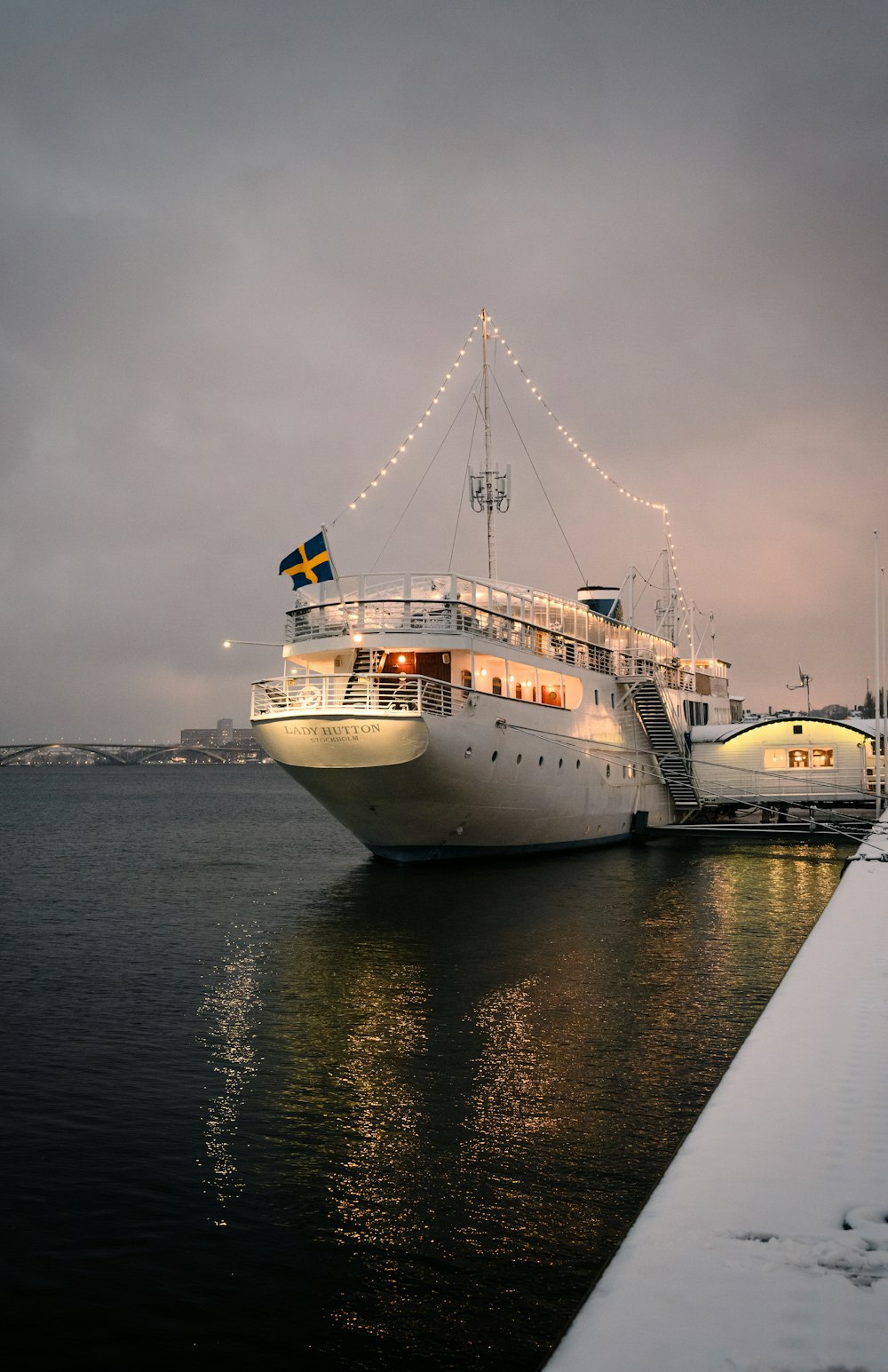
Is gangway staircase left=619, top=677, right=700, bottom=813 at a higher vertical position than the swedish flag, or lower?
lower

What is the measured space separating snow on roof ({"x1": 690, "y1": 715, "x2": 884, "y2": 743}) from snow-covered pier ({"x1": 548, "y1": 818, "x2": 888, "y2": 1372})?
40.3 m

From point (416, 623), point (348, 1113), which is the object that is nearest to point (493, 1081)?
point (348, 1113)

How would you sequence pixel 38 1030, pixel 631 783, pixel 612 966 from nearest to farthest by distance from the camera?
1. pixel 38 1030
2. pixel 612 966
3. pixel 631 783

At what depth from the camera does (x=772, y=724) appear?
47281 mm

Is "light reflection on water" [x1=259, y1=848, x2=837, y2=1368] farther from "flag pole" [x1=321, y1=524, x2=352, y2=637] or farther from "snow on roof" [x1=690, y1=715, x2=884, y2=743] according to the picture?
"snow on roof" [x1=690, y1=715, x2=884, y2=743]

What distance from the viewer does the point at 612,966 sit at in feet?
61.6

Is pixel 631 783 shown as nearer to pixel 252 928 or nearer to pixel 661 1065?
pixel 252 928

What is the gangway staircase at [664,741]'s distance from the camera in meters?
43.2

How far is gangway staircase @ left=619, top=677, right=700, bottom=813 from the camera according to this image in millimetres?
43188

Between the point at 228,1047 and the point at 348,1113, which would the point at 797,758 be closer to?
the point at 228,1047

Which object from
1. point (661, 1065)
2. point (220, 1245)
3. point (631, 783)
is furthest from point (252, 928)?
point (631, 783)

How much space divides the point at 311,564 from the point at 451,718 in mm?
7106

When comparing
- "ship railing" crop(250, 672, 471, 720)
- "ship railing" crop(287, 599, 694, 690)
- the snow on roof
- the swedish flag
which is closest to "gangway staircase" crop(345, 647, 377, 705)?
"ship railing" crop(250, 672, 471, 720)

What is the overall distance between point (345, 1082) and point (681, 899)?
17167 mm
